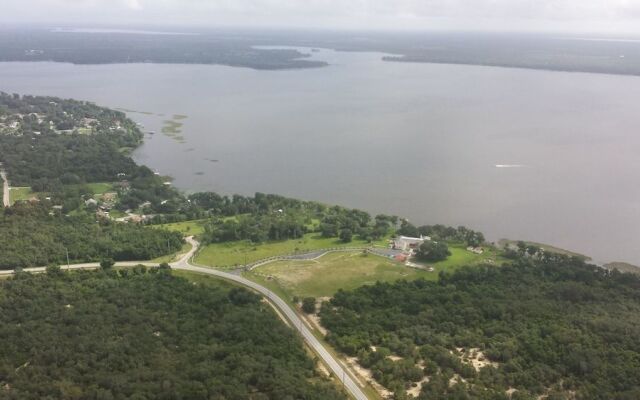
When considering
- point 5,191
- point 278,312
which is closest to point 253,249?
point 278,312

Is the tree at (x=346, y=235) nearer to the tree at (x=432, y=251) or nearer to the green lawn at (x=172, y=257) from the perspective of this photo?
the tree at (x=432, y=251)

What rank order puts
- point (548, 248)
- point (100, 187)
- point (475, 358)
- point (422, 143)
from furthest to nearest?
point (422, 143)
point (100, 187)
point (548, 248)
point (475, 358)

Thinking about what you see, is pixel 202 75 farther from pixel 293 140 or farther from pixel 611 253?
pixel 611 253

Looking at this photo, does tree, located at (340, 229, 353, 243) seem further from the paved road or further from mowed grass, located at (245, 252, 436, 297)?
the paved road

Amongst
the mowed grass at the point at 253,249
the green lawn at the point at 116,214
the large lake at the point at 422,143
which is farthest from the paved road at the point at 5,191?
the mowed grass at the point at 253,249

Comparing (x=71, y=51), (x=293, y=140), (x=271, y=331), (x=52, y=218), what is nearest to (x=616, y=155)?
(x=293, y=140)

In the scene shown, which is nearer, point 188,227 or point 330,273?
point 330,273

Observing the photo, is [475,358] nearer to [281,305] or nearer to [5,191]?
[281,305]
